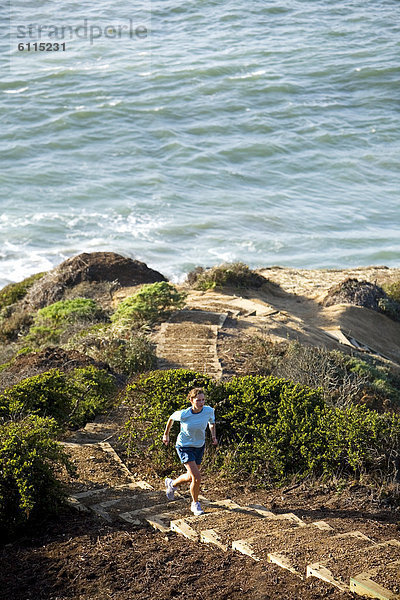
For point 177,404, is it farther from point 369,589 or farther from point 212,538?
point 369,589

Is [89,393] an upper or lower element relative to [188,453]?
lower

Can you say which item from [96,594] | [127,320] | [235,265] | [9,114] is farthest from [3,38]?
[96,594]

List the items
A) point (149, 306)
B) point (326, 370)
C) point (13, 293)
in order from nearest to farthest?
point (326, 370), point (149, 306), point (13, 293)

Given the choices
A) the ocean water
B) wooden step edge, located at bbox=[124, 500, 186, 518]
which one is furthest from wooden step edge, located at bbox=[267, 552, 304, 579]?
the ocean water

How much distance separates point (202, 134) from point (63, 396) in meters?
30.1

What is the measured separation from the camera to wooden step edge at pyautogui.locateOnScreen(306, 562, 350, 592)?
5661 millimetres

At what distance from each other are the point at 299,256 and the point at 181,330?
47.9 feet

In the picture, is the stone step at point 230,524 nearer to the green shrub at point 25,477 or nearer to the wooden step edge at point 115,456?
the green shrub at point 25,477

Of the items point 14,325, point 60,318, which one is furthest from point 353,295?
point 14,325

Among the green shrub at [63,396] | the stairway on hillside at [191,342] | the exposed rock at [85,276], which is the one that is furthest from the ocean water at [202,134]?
the green shrub at [63,396]

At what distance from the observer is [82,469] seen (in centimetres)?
916

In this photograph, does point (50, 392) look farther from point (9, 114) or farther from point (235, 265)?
point (9, 114)

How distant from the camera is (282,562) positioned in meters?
6.05

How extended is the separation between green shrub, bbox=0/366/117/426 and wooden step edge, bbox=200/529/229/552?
3637 millimetres
